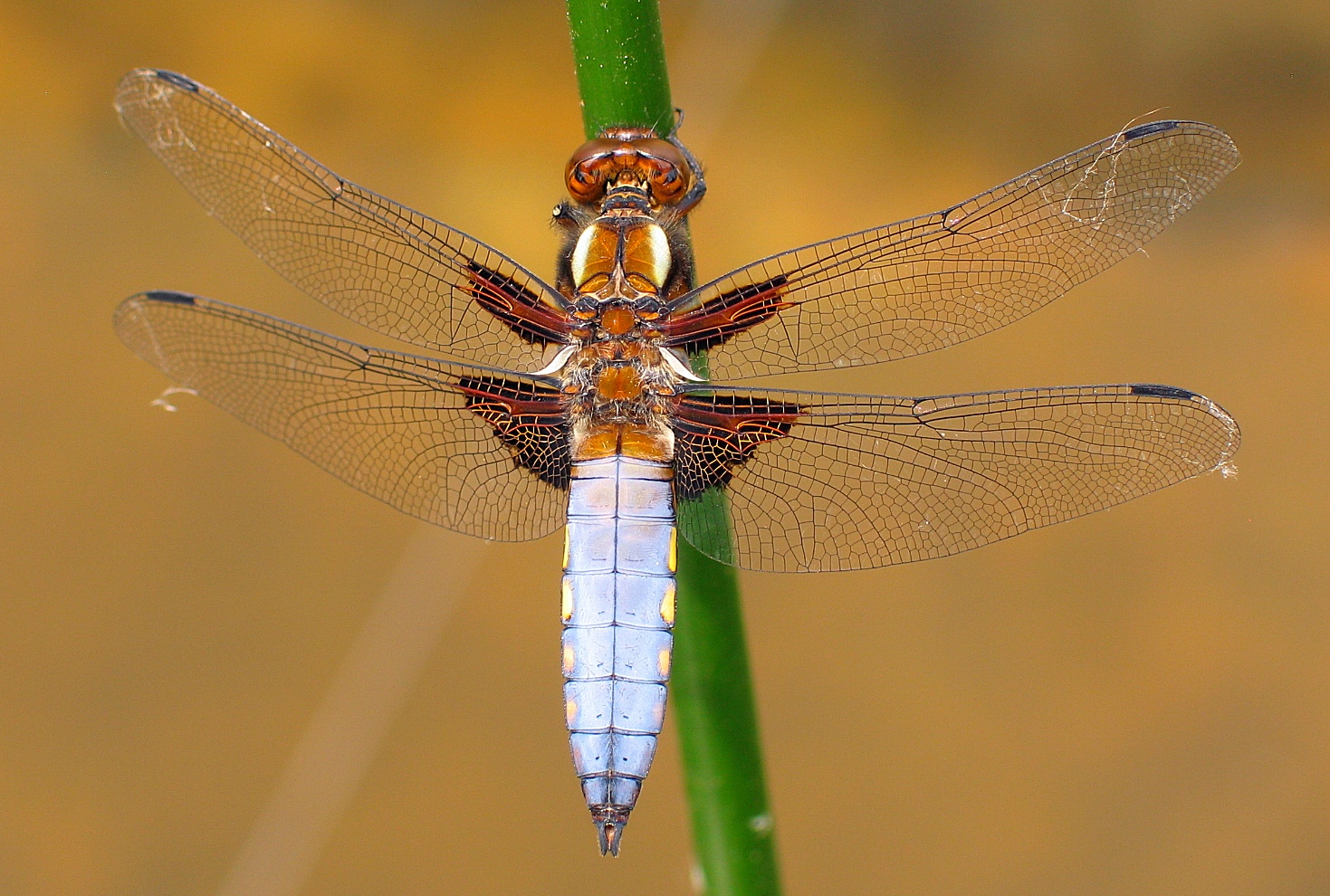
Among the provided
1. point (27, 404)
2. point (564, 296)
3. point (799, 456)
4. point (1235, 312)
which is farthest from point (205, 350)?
point (1235, 312)

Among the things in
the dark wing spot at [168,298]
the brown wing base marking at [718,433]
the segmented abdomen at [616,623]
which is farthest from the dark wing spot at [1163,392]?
the dark wing spot at [168,298]

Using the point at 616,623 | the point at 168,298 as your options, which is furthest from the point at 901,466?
the point at 168,298

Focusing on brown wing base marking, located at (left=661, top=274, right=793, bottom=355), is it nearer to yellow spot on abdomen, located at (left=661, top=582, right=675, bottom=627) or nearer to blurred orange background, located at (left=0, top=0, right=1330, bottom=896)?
yellow spot on abdomen, located at (left=661, top=582, right=675, bottom=627)

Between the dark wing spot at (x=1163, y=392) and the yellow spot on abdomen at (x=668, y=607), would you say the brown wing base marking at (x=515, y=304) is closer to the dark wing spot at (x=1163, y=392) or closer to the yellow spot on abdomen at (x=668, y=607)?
the yellow spot on abdomen at (x=668, y=607)

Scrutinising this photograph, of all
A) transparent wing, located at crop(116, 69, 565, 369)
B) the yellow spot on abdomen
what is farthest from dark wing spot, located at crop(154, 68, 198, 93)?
the yellow spot on abdomen

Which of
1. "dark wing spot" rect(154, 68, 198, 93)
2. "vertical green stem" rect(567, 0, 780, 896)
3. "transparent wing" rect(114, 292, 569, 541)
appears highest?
"dark wing spot" rect(154, 68, 198, 93)

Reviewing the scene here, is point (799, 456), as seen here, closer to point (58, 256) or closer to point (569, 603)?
point (569, 603)
